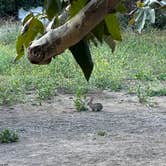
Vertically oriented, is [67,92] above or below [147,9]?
below

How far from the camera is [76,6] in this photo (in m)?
0.75

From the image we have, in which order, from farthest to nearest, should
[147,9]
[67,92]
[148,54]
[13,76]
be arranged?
[148,54] < [13,76] < [67,92] < [147,9]

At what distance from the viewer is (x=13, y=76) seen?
8.35m

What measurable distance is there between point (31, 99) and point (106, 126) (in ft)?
5.55

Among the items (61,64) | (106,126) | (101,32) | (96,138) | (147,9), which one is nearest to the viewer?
(101,32)

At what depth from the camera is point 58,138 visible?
504 cm

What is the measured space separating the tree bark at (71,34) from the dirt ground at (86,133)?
3525 mm

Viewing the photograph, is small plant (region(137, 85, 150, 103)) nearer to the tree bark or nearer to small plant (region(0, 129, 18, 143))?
small plant (region(0, 129, 18, 143))

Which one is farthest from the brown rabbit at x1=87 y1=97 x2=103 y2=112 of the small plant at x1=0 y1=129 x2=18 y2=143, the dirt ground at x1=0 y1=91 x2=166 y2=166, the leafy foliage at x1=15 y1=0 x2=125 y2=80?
the leafy foliage at x1=15 y1=0 x2=125 y2=80

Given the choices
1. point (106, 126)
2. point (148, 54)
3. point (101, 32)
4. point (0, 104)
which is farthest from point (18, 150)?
point (148, 54)

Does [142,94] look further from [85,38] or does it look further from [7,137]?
[85,38]

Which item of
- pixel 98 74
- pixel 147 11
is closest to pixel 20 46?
pixel 147 11

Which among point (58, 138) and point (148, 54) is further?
point (148, 54)

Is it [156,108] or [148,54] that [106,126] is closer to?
[156,108]
